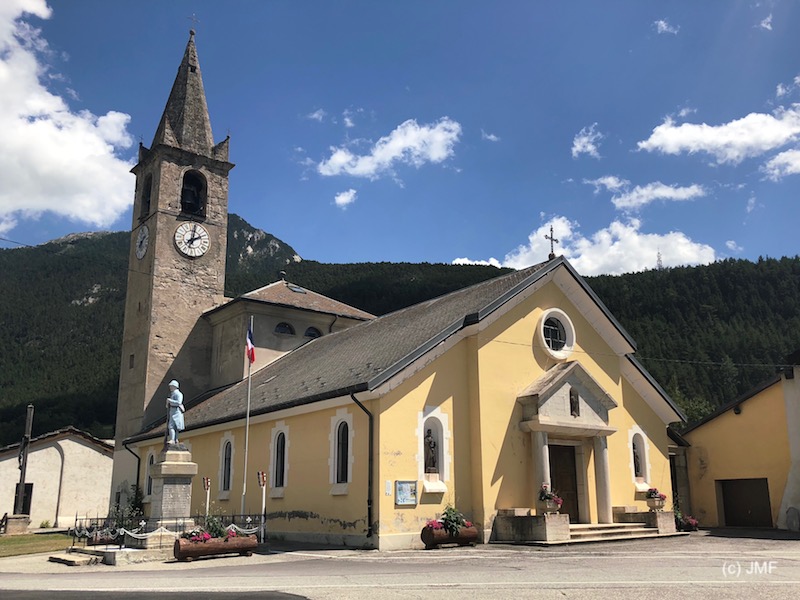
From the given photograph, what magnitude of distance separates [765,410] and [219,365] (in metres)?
23.3

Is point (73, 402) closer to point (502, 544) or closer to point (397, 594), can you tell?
point (502, 544)

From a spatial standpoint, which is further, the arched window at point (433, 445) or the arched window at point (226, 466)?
A: the arched window at point (226, 466)

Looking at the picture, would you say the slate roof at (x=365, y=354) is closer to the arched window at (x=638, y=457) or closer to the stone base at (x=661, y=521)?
the arched window at (x=638, y=457)

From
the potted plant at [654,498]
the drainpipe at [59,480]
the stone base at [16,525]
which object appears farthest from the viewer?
the drainpipe at [59,480]

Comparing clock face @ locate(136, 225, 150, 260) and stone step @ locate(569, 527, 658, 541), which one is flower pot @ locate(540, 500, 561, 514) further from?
clock face @ locate(136, 225, 150, 260)

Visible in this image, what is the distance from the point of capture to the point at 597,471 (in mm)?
21844

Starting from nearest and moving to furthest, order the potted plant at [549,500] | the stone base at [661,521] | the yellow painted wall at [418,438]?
the yellow painted wall at [418,438], the potted plant at [549,500], the stone base at [661,521]

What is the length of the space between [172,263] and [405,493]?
2136 cm

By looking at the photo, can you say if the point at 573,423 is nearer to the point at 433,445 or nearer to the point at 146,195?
the point at 433,445

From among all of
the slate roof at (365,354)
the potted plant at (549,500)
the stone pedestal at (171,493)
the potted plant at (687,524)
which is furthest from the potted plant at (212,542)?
the potted plant at (687,524)

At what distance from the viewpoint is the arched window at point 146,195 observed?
36875mm

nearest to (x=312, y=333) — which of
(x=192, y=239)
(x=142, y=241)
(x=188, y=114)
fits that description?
(x=192, y=239)

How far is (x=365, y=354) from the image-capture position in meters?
22.5

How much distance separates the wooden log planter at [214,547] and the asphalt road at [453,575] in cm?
26
